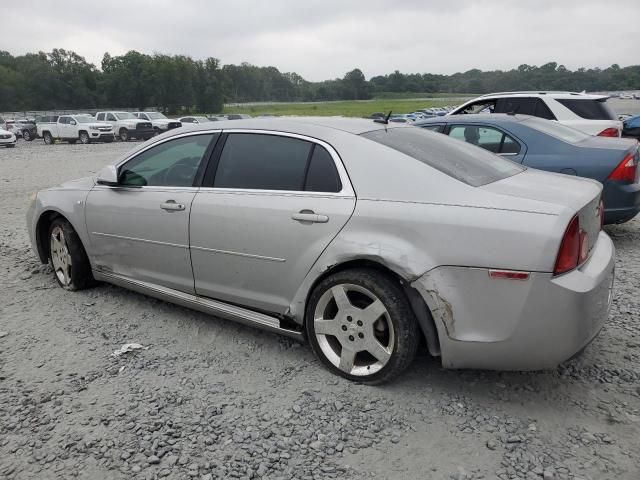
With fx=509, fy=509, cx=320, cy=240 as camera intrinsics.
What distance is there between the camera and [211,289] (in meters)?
3.51

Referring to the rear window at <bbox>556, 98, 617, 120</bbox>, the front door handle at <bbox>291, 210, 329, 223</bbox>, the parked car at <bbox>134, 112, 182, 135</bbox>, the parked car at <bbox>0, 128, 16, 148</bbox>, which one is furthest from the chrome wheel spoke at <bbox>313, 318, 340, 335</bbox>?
the parked car at <bbox>134, 112, 182, 135</bbox>

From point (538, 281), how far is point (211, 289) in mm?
2103

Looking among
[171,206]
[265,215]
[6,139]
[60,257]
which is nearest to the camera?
[265,215]

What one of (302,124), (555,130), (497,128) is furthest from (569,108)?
(302,124)

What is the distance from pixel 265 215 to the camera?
314cm

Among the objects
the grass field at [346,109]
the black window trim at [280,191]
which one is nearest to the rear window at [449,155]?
the black window trim at [280,191]

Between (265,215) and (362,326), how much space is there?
90cm

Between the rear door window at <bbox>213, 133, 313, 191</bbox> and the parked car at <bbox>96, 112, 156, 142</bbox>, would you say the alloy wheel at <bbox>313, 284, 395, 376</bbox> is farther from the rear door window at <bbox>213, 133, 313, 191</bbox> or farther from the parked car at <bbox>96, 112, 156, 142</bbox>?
the parked car at <bbox>96, 112, 156, 142</bbox>

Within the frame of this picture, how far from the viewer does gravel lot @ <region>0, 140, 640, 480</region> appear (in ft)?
7.68

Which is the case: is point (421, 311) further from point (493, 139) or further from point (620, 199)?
point (493, 139)

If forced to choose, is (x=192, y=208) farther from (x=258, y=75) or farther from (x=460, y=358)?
(x=258, y=75)

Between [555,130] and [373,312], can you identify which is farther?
[555,130]

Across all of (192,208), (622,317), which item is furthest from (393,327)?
(622,317)

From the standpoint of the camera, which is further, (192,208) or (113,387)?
(192,208)
